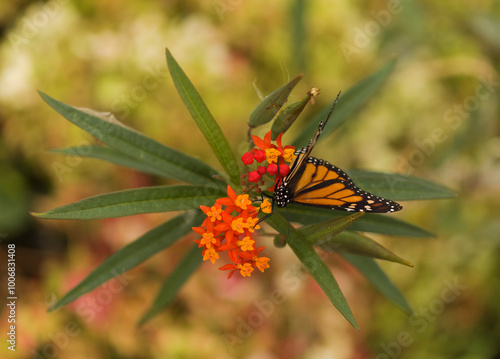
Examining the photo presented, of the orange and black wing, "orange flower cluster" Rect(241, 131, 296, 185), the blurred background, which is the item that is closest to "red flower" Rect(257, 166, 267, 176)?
"orange flower cluster" Rect(241, 131, 296, 185)

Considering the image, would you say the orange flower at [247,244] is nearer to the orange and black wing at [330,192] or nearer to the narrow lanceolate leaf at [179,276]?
the orange and black wing at [330,192]

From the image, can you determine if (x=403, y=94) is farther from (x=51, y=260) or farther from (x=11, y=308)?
(x=11, y=308)

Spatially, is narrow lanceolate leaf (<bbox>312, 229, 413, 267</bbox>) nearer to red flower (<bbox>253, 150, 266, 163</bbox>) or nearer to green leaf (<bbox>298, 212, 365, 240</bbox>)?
green leaf (<bbox>298, 212, 365, 240</bbox>)

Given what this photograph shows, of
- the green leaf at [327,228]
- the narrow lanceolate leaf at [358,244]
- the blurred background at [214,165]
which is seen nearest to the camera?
the green leaf at [327,228]

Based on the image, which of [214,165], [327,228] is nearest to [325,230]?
[327,228]

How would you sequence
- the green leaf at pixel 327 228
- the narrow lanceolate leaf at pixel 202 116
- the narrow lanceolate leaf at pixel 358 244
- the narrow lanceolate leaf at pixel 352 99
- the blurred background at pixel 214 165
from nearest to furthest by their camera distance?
the green leaf at pixel 327 228 → the narrow lanceolate leaf at pixel 358 244 → the narrow lanceolate leaf at pixel 202 116 → the narrow lanceolate leaf at pixel 352 99 → the blurred background at pixel 214 165

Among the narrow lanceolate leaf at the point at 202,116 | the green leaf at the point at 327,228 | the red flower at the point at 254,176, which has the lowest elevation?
the green leaf at the point at 327,228

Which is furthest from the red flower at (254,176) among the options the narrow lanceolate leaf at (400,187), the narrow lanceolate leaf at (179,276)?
the narrow lanceolate leaf at (179,276)

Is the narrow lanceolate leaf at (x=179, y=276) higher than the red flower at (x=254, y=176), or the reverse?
the red flower at (x=254, y=176)
